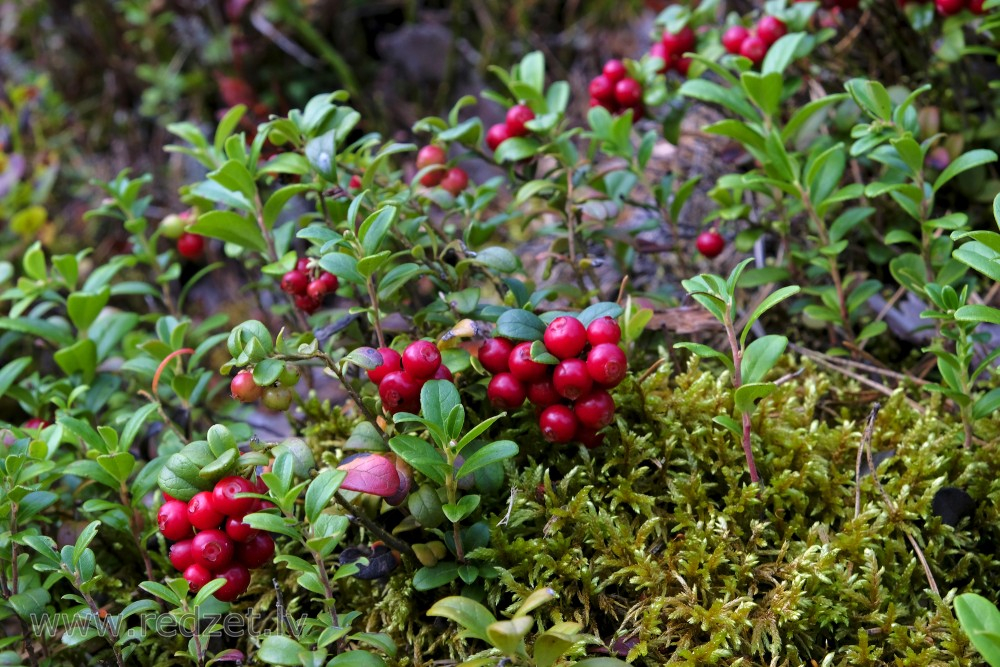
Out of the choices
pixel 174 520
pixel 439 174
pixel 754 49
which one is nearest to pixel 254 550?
pixel 174 520

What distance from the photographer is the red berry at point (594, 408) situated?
5.95 feet

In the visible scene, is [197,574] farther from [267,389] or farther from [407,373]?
[407,373]

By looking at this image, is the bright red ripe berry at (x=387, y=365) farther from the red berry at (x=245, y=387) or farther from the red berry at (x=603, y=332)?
the red berry at (x=603, y=332)

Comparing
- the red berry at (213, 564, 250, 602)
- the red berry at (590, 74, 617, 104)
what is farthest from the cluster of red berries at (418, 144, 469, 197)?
the red berry at (213, 564, 250, 602)

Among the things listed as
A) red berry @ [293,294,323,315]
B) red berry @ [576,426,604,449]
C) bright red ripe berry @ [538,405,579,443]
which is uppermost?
red berry @ [293,294,323,315]

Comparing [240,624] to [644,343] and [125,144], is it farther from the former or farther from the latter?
[125,144]

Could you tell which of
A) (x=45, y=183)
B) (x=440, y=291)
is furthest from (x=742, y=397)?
(x=45, y=183)

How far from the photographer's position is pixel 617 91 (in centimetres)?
276

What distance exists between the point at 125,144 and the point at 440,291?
12.6 feet

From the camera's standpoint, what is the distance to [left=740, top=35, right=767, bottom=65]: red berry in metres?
2.63

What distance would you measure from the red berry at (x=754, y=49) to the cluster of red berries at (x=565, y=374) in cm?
137

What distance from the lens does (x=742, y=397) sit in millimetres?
1763

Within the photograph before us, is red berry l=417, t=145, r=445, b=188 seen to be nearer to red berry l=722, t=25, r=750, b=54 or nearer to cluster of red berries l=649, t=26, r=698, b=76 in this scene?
cluster of red berries l=649, t=26, r=698, b=76

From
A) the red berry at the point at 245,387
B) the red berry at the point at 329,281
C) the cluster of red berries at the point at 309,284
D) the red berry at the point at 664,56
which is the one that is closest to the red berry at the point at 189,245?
the cluster of red berries at the point at 309,284
